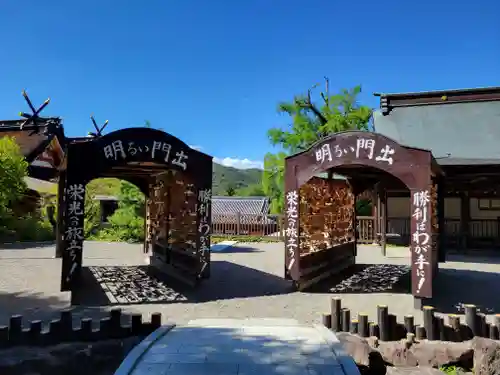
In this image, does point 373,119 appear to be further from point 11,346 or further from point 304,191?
point 11,346

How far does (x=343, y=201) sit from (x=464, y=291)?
14.1 ft

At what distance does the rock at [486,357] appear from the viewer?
180 inches

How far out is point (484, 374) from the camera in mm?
4613

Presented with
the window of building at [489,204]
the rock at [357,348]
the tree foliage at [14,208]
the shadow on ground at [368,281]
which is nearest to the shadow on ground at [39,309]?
the rock at [357,348]

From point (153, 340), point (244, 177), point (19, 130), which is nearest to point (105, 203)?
point (19, 130)

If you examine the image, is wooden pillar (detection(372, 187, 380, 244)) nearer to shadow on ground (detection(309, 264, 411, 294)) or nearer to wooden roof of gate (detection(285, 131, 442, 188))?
shadow on ground (detection(309, 264, 411, 294))

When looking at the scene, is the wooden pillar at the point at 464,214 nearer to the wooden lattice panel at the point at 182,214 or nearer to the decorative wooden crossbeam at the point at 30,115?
the wooden lattice panel at the point at 182,214

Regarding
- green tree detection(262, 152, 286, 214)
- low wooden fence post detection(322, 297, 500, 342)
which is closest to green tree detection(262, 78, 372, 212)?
green tree detection(262, 152, 286, 214)

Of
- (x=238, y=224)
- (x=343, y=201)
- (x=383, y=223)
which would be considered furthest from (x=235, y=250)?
(x=238, y=224)

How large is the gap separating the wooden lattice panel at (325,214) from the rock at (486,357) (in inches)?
199

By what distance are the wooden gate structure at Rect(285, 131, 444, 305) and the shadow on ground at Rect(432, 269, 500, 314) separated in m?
0.50

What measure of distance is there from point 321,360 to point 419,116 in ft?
53.0

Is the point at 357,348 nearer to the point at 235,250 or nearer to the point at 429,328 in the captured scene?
the point at 429,328

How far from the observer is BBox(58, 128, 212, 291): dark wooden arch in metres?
7.58
